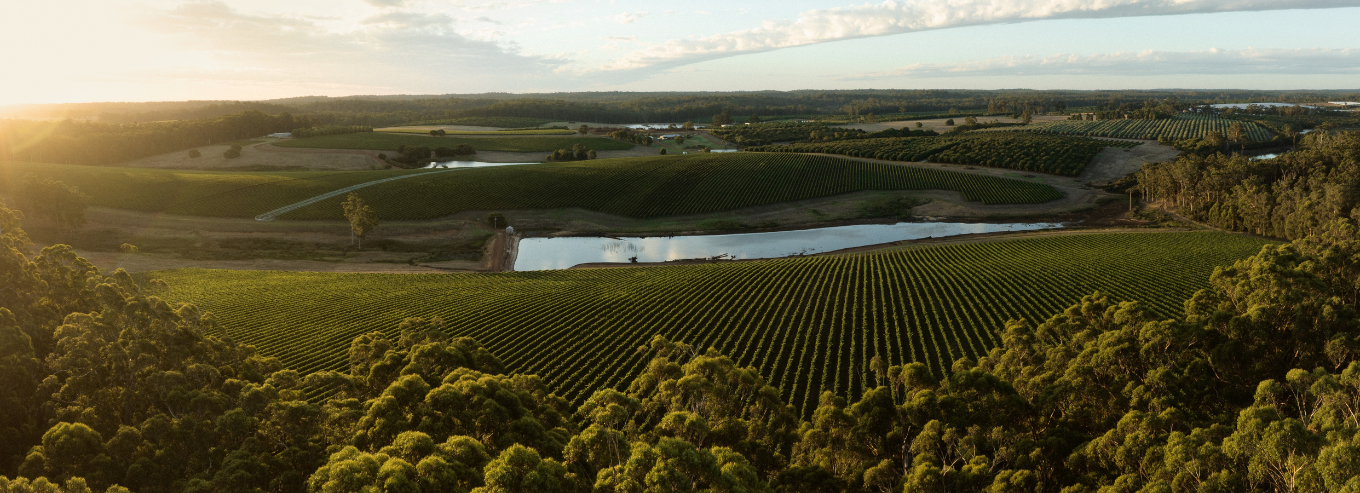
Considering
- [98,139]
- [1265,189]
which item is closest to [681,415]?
[1265,189]

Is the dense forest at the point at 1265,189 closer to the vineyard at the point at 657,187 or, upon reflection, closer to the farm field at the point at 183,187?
the vineyard at the point at 657,187

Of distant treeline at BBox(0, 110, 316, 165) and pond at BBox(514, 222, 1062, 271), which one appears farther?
distant treeline at BBox(0, 110, 316, 165)

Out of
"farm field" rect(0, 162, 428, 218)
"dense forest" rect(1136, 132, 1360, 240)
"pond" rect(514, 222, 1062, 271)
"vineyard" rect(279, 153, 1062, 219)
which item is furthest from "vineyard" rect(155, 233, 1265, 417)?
"farm field" rect(0, 162, 428, 218)

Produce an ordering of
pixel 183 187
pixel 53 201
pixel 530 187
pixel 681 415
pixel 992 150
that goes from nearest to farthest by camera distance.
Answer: pixel 681 415 → pixel 53 201 → pixel 183 187 → pixel 530 187 → pixel 992 150

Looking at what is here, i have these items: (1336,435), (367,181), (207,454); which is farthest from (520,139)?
(1336,435)

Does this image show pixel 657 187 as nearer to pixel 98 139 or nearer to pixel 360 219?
pixel 360 219

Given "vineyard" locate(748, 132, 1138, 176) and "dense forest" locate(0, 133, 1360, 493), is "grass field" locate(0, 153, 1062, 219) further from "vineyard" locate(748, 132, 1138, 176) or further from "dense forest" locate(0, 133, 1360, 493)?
"dense forest" locate(0, 133, 1360, 493)

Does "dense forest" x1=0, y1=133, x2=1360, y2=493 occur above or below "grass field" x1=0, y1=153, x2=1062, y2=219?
below
